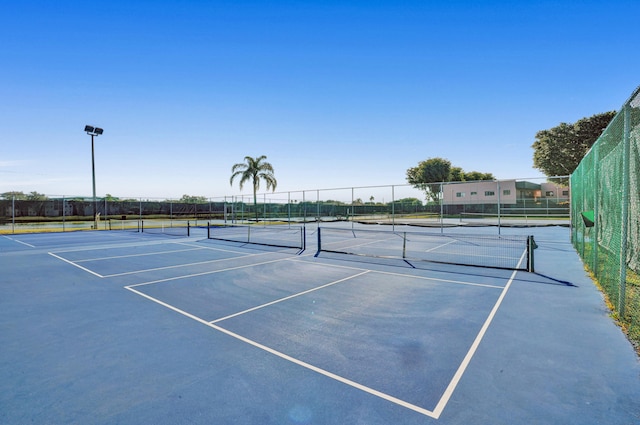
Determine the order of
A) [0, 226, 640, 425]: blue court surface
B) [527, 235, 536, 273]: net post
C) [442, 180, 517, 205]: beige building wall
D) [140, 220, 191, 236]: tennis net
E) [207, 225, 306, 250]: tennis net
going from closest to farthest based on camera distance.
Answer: [0, 226, 640, 425]: blue court surface < [527, 235, 536, 273]: net post < [207, 225, 306, 250]: tennis net < [140, 220, 191, 236]: tennis net < [442, 180, 517, 205]: beige building wall

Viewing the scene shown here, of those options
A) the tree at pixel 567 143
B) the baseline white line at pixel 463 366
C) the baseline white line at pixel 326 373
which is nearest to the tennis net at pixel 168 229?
the baseline white line at pixel 326 373

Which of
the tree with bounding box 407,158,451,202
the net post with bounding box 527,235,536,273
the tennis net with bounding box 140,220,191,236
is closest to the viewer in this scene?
the net post with bounding box 527,235,536,273

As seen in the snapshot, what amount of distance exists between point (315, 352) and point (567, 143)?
1721 inches

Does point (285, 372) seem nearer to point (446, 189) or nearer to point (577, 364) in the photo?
point (577, 364)

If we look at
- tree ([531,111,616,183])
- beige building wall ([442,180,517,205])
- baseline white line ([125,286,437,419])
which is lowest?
baseline white line ([125,286,437,419])

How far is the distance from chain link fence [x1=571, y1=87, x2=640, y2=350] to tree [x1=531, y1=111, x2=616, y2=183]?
32.7 m

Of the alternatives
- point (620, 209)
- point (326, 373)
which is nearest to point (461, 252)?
point (620, 209)

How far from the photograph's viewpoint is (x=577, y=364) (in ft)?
12.7

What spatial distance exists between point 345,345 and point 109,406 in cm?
277

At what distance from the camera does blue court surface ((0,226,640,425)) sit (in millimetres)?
3070

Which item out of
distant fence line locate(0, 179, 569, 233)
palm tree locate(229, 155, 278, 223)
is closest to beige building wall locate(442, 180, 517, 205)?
distant fence line locate(0, 179, 569, 233)

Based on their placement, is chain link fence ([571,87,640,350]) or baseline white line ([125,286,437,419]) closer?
baseline white line ([125,286,437,419])

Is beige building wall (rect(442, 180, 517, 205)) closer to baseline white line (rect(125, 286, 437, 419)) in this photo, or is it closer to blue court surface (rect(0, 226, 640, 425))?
blue court surface (rect(0, 226, 640, 425))

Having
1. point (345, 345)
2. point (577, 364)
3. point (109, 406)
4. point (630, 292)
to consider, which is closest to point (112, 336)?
point (109, 406)
